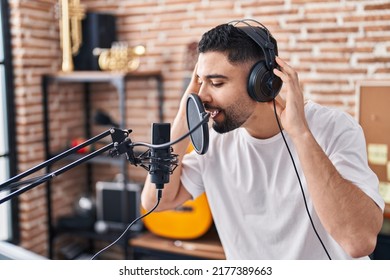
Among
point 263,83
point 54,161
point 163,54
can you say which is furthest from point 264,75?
point 163,54

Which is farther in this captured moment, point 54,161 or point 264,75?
point 264,75

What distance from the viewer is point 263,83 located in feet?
3.71

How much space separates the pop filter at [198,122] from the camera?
2.95 ft

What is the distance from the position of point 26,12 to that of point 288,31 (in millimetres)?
1298

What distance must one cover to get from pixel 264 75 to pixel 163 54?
1610 mm

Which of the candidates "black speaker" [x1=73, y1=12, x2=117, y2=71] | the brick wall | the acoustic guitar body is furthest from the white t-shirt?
"black speaker" [x1=73, y1=12, x2=117, y2=71]

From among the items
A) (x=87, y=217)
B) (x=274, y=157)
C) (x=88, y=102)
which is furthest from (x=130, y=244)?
(x=274, y=157)

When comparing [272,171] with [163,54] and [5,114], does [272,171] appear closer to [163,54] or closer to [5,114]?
[163,54]

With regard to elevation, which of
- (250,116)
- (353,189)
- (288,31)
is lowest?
(353,189)

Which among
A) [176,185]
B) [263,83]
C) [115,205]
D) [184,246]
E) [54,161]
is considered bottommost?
[184,246]

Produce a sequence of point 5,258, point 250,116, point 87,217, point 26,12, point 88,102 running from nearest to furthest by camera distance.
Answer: point 5,258
point 250,116
point 26,12
point 87,217
point 88,102

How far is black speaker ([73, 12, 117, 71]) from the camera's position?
8.56 feet
